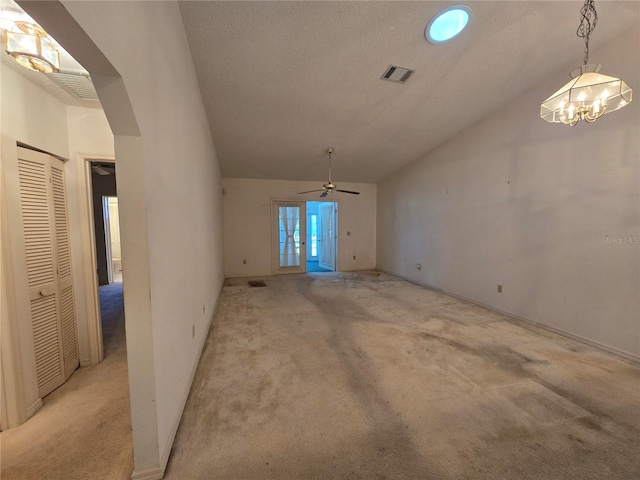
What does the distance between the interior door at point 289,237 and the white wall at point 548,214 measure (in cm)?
333

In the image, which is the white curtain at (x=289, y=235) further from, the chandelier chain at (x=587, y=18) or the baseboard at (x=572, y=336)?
the chandelier chain at (x=587, y=18)

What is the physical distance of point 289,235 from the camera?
22.8ft

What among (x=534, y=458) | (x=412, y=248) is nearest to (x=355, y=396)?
(x=534, y=458)

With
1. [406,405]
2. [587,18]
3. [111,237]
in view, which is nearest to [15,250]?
[406,405]

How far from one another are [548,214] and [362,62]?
3.04 m

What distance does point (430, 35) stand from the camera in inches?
101

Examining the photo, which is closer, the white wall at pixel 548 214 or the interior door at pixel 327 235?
the white wall at pixel 548 214

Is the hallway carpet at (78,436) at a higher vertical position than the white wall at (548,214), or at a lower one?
lower

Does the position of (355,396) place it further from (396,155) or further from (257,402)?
(396,155)

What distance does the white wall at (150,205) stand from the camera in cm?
111

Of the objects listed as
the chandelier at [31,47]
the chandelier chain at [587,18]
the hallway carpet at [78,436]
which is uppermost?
the chandelier chain at [587,18]

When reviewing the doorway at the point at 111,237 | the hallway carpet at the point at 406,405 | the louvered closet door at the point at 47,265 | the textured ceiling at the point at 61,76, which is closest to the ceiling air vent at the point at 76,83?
the textured ceiling at the point at 61,76

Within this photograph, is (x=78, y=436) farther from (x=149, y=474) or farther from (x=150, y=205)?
(x=150, y=205)

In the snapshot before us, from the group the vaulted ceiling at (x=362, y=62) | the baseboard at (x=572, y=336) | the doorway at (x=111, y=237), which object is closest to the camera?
the vaulted ceiling at (x=362, y=62)
